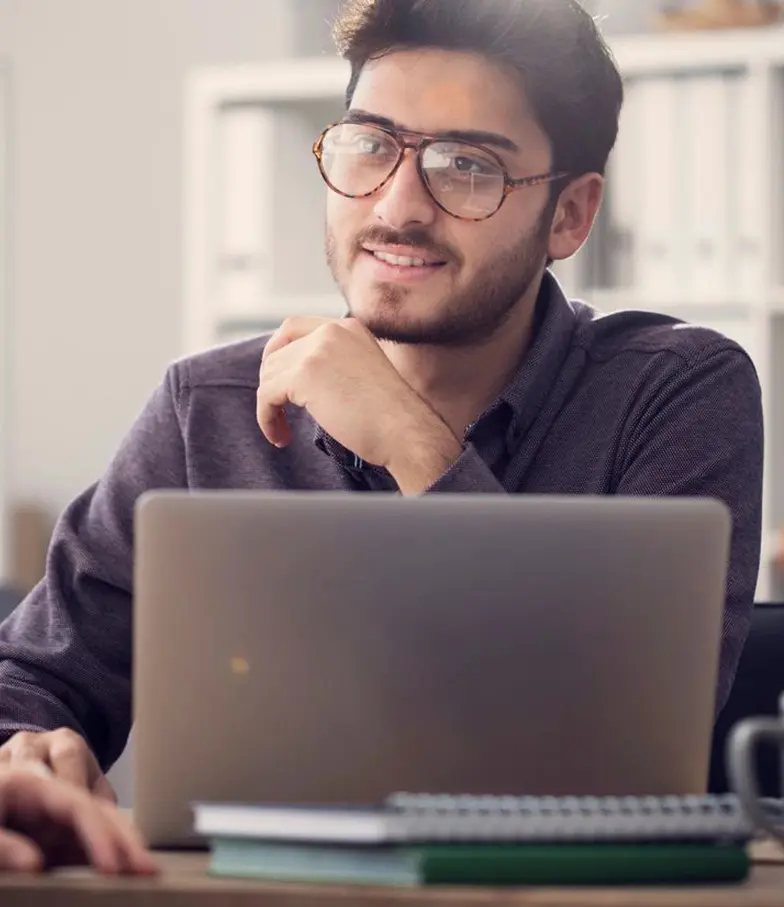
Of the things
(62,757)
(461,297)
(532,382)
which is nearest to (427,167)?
(461,297)

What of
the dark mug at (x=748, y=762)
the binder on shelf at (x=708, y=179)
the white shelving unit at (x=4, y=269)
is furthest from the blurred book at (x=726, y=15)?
the dark mug at (x=748, y=762)

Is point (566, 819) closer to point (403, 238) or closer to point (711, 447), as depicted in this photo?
point (711, 447)

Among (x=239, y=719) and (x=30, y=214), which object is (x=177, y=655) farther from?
(x=30, y=214)

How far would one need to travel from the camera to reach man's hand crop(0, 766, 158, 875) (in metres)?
0.80

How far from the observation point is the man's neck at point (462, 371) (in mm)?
1797

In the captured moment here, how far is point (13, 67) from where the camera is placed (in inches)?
157

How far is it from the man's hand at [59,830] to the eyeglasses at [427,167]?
0.98 meters

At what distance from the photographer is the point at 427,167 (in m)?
1.70

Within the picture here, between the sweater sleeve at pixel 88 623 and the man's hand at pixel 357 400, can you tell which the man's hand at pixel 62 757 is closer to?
the sweater sleeve at pixel 88 623

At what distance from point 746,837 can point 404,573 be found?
0.23 m

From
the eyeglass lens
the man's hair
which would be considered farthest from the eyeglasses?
the man's hair

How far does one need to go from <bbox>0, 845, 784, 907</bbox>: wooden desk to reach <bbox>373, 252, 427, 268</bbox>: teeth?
101cm

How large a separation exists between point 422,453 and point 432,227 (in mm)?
349

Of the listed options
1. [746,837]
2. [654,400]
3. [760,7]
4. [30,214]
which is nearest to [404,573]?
[746,837]
